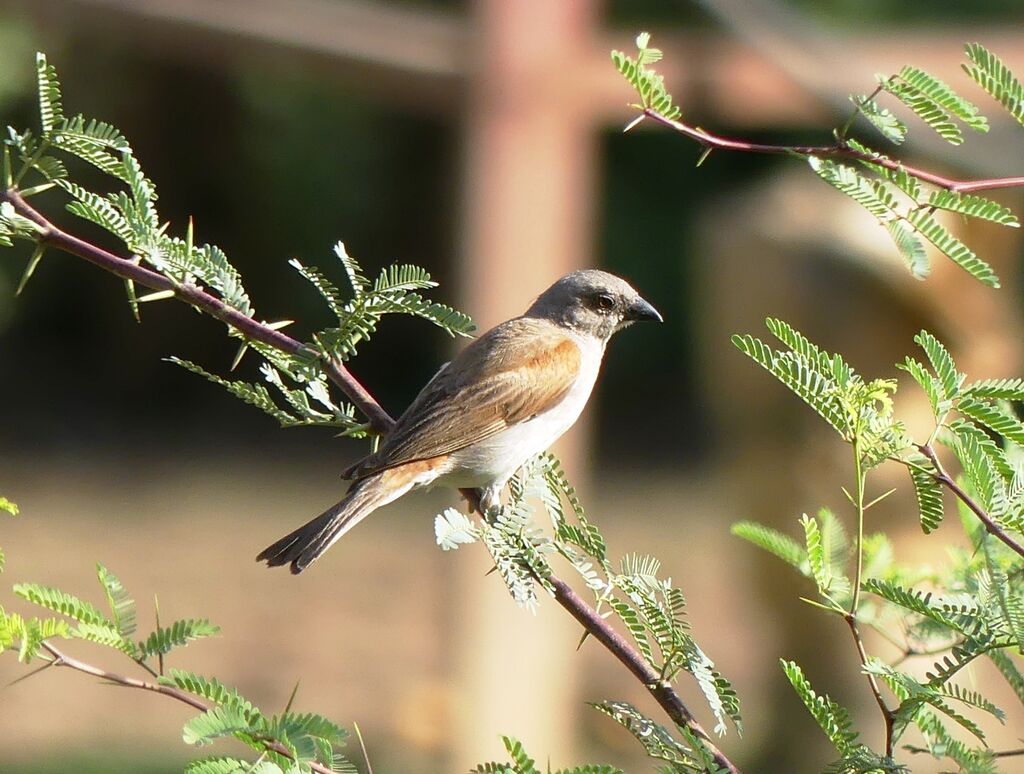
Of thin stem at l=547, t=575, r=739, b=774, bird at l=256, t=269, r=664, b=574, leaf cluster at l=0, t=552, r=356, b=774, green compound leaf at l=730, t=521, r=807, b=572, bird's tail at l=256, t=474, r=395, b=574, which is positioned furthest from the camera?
bird at l=256, t=269, r=664, b=574

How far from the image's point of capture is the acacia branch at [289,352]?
1907 mm

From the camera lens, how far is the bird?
320cm

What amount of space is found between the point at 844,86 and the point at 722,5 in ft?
2.56

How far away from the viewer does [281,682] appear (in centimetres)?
1107

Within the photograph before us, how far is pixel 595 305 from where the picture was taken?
410 cm

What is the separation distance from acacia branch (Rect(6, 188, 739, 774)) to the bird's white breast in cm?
109

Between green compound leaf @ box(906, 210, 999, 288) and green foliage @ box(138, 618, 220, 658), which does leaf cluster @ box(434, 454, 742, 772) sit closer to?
green foliage @ box(138, 618, 220, 658)

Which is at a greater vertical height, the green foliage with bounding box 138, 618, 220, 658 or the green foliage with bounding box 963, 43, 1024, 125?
the green foliage with bounding box 963, 43, 1024, 125

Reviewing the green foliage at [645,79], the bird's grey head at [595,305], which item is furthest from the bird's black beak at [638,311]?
the green foliage at [645,79]

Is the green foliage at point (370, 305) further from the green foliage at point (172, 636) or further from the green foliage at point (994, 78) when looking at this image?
the green foliage at point (994, 78)

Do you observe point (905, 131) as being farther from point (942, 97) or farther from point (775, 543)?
point (775, 543)

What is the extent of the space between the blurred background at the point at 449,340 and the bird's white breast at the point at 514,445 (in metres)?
2.83

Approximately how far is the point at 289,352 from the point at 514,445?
1.40 metres

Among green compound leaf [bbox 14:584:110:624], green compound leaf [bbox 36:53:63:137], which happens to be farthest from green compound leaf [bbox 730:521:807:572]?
green compound leaf [bbox 36:53:63:137]
